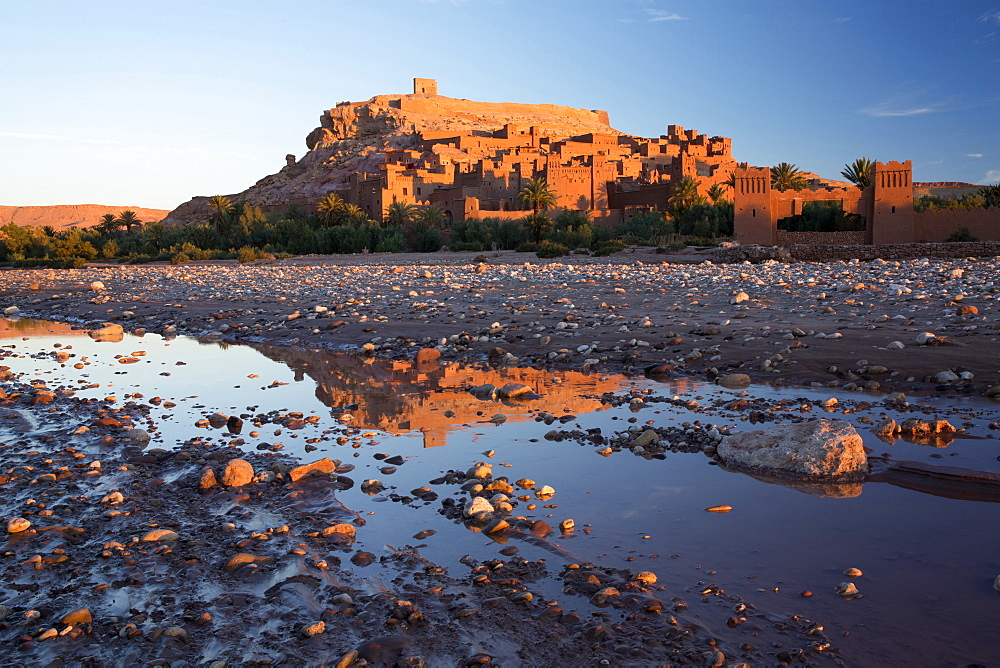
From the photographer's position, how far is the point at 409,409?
6652 mm

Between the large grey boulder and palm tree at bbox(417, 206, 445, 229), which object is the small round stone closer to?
the large grey boulder

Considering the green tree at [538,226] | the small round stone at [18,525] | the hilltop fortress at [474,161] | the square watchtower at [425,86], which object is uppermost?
the square watchtower at [425,86]

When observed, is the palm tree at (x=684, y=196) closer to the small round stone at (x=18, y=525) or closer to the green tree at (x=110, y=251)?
the green tree at (x=110, y=251)

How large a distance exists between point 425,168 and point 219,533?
64.9m

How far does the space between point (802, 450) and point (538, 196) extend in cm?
4836

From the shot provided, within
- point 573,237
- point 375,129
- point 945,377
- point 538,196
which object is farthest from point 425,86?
point 945,377

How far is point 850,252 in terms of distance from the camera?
2597cm

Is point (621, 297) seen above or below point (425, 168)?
below

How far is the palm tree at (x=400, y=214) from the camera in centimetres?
5409

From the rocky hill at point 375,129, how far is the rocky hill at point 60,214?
7165cm

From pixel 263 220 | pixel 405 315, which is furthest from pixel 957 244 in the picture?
pixel 263 220

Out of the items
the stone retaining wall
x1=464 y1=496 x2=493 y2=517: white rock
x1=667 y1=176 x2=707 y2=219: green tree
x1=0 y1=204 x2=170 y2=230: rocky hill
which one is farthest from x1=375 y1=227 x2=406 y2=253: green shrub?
x1=0 y1=204 x2=170 y2=230: rocky hill

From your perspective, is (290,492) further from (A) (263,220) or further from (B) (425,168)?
(B) (425,168)

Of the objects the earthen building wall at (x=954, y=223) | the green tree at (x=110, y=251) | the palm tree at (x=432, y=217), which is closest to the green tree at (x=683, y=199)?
the earthen building wall at (x=954, y=223)
